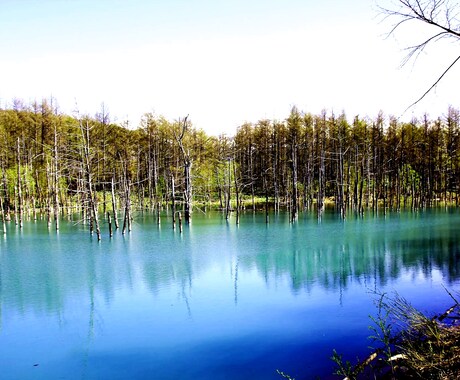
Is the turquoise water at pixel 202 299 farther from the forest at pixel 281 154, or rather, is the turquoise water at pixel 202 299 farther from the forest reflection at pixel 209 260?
the forest at pixel 281 154

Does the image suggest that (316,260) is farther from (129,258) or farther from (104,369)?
(104,369)

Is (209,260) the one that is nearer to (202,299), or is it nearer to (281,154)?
(202,299)

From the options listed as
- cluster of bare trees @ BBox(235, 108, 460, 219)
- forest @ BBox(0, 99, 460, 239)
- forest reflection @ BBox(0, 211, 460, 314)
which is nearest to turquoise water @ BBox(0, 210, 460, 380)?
forest reflection @ BBox(0, 211, 460, 314)

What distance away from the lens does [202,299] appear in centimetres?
1405

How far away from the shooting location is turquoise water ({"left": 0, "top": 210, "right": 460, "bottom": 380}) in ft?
30.3

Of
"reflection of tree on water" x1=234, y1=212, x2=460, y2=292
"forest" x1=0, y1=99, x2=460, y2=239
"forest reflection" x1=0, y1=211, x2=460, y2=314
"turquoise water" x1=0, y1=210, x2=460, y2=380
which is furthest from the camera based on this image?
"forest" x1=0, y1=99, x2=460, y2=239

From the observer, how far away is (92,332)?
11.1 m

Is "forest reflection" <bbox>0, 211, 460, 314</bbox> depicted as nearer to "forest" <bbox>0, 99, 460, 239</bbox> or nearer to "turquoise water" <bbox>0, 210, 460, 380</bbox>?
"turquoise water" <bbox>0, 210, 460, 380</bbox>

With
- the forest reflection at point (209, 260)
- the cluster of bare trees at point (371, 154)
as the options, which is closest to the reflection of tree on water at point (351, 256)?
the forest reflection at point (209, 260)

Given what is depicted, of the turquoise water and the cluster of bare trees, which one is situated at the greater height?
the cluster of bare trees

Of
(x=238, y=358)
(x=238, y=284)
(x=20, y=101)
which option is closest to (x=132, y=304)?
(x=238, y=284)

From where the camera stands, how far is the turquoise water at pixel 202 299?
30.3ft

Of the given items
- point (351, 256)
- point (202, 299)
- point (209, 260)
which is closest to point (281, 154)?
point (351, 256)

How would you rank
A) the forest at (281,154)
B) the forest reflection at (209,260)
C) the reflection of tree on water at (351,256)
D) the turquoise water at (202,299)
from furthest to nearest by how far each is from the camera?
the forest at (281,154) → the reflection of tree on water at (351,256) → the forest reflection at (209,260) → the turquoise water at (202,299)
